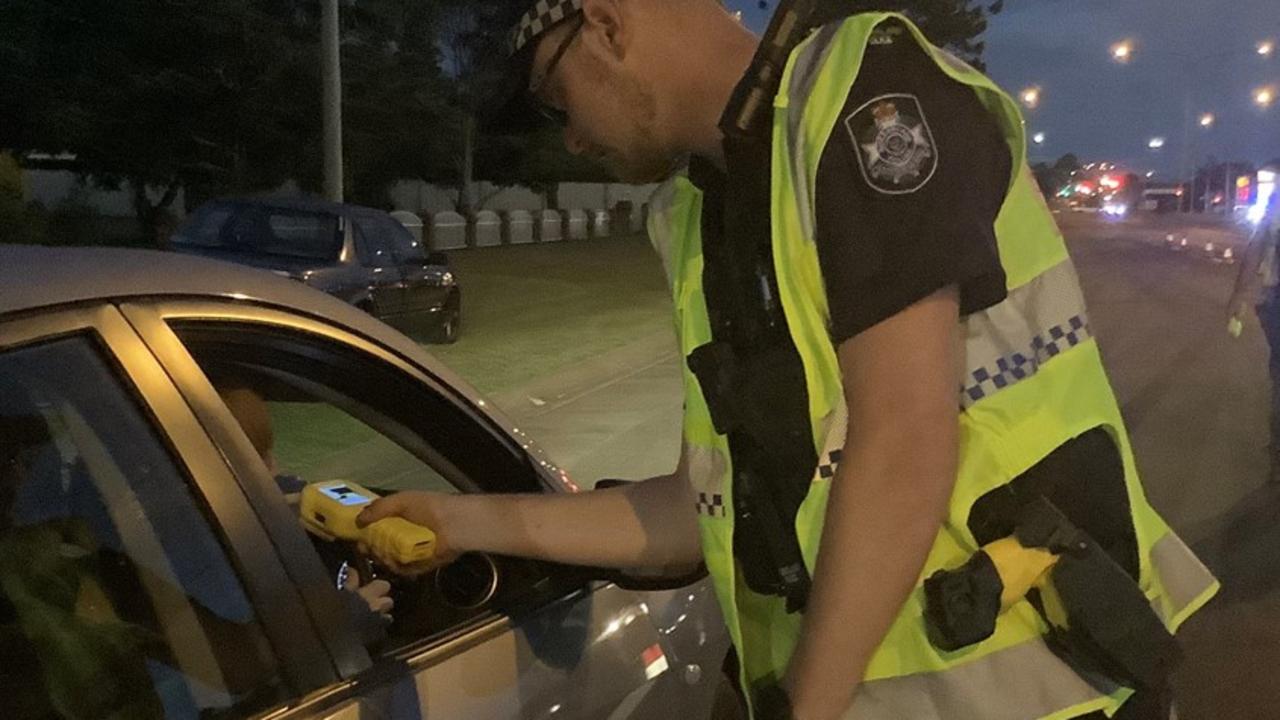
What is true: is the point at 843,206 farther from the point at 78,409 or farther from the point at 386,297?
the point at 386,297

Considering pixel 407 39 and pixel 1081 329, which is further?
pixel 407 39

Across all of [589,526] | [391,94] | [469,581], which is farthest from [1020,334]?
[391,94]

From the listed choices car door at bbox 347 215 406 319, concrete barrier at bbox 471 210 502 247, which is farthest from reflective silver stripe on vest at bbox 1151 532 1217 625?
concrete barrier at bbox 471 210 502 247

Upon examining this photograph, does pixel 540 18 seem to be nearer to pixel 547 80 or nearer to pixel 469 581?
pixel 547 80

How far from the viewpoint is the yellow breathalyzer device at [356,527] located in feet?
6.53

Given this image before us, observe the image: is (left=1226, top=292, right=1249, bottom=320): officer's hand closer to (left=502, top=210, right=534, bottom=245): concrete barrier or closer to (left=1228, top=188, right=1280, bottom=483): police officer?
(left=1228, top=188, right=1280, bottom=483): police officer

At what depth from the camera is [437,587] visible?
252cm

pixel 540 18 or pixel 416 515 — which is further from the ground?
pixel 540 18

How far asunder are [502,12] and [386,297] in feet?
37.9

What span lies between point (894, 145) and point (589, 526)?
92cm

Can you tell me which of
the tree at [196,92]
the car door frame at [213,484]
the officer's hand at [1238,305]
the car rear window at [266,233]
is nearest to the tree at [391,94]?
the tree at [196,92]

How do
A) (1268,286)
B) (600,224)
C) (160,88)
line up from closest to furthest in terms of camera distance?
(1268,286) → (160,88) → (600,224)

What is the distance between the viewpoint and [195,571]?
1.86 meters

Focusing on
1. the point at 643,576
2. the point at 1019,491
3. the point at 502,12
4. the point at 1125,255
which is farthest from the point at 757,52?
the point at 1125,255
